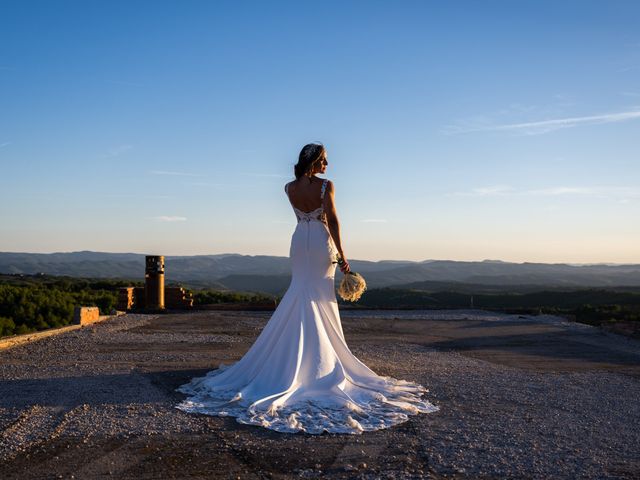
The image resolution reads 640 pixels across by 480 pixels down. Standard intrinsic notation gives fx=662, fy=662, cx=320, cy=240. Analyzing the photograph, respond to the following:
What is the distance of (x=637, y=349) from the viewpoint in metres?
11.5

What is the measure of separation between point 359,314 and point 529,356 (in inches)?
314

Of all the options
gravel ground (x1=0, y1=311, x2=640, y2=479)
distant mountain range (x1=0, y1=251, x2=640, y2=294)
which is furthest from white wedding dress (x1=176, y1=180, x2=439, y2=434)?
distant mountain range (x1=0, y1=251, x2=640, y2=294)

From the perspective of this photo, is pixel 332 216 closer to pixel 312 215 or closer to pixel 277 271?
pixel 312 215

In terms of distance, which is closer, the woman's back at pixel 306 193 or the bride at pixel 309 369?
the bride at pixel 309 369

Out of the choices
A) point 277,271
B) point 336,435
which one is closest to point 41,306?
point 336,435

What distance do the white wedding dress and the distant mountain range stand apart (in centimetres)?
6935

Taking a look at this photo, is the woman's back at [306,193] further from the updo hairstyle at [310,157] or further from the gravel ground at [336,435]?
the gravel ground at [336,435]

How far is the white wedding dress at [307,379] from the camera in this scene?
5.79 meters

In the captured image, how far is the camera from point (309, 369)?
6777mm

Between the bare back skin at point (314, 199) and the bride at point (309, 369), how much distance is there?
1 centimetres

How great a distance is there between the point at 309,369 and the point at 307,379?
14 centimetres

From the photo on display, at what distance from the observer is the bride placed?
233 inches

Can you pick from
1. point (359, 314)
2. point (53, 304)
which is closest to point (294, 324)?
point (359, 314)

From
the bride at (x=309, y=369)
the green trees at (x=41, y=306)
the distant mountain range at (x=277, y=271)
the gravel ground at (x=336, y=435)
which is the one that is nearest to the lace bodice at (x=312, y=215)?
the bride at (x=309, y=369)
